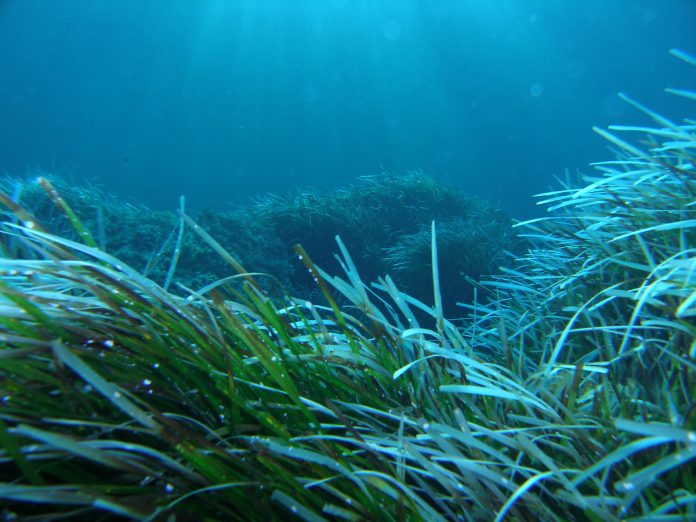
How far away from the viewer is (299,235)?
5473mm

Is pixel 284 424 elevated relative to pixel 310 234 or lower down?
lower down

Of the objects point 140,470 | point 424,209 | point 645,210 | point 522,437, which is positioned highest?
point 424,209

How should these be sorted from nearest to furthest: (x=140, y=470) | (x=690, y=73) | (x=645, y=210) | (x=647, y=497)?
(x=140, y=470), (x=647, y=497), (x=645, y=210), (x=690, y=73)

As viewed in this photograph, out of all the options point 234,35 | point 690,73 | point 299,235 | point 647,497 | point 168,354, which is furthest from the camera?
point 234,35

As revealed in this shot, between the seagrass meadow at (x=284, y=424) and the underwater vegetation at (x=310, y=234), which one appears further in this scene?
the underwater vegetation at (x=310, y=234)

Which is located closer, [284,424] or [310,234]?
[284,424]

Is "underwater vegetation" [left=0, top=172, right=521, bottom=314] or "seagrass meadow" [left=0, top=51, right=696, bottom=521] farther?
"underwater vegetation" [left=0, top=172, right=521, bottom=314]

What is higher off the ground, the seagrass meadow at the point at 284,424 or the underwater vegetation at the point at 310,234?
the underwater vegetation at the point at 310,234

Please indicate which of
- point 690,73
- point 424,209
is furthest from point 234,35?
point 424,209

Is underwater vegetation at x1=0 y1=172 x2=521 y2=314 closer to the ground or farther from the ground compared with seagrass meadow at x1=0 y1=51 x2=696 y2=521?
farther from the ground

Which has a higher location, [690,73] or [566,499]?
[690,73]

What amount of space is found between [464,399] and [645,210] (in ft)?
4.52

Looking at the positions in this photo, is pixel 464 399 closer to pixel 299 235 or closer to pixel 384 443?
pixel 384 443

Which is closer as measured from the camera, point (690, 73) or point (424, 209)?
point (424, 209)
